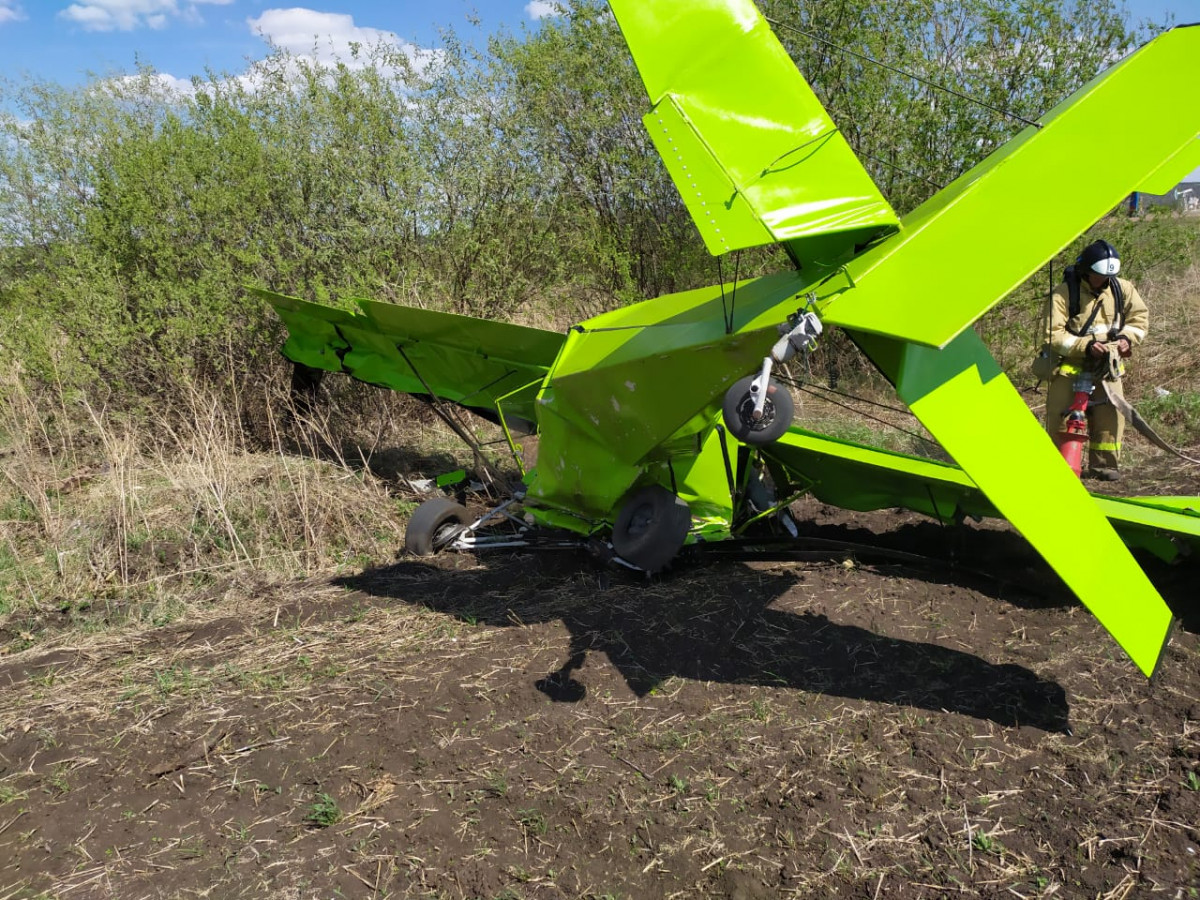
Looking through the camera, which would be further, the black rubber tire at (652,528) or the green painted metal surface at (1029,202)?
the black rubber tire at (652,528)

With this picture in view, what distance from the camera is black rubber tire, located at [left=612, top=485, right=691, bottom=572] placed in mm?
4691

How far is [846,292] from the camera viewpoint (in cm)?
315

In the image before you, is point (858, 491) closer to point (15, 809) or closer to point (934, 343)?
point (934, 343)

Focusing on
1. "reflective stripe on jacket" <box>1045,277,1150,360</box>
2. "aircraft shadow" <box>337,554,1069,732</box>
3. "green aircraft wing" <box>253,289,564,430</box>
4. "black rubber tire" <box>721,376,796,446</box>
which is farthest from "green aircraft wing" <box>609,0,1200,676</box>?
"reflective stripe on jacket" <box>1045,277,1150,360</box>

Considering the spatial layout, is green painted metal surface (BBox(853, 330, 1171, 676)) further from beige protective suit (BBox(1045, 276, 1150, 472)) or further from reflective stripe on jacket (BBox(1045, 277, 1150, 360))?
reflective stripe on jacket (BBox(1045, 277, 1150, 360))

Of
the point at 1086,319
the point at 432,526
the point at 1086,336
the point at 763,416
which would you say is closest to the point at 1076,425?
the point at 1086,336

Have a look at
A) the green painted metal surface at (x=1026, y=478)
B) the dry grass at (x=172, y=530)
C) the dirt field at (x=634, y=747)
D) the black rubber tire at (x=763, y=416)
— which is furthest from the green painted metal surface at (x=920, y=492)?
the dry grass at (x=172, y=530)

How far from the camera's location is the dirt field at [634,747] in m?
2.95

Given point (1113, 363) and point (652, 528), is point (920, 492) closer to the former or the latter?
point (652, 528)

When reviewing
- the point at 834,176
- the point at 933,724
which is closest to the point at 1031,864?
the point at 933,724

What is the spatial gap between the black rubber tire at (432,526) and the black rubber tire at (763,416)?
3653mm

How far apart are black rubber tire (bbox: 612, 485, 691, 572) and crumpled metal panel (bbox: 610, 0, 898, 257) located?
1.85 m

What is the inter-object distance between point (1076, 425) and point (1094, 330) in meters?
0.77

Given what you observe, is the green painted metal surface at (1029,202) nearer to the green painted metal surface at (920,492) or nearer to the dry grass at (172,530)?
the green painted metal surface at (920,492)
